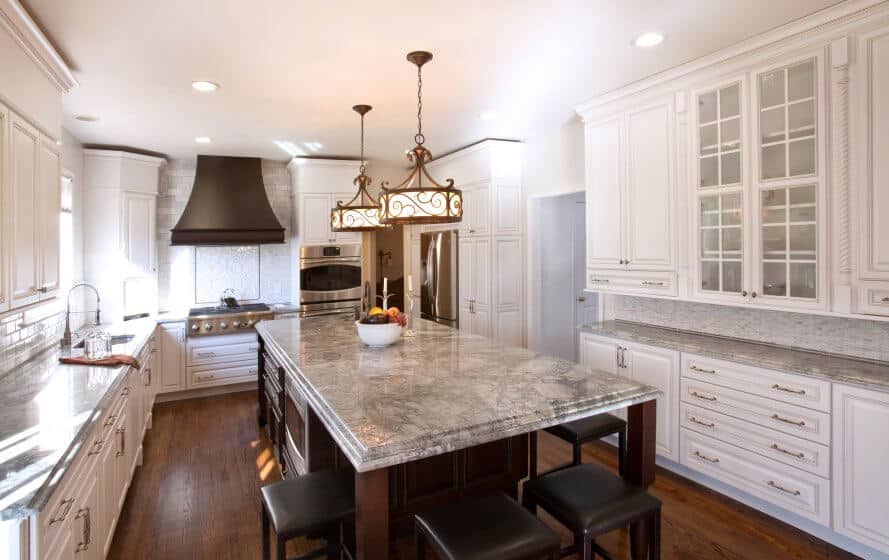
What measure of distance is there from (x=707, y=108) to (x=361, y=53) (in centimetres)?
214

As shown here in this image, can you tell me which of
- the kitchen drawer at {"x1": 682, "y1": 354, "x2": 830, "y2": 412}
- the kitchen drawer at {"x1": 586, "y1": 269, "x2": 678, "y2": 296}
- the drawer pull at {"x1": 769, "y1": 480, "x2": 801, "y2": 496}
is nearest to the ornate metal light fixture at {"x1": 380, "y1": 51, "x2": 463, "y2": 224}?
the kitchen drawer at {"x1": 586, "y1": 269, "x2": 678, "y2": 296}

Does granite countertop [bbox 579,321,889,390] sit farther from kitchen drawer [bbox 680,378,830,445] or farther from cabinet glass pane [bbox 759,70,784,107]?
cabinet glass pane [bbox 759,70,784,107]

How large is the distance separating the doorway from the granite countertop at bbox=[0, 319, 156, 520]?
3.65 m

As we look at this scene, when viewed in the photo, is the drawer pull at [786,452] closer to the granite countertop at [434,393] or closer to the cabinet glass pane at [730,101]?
the granite countertop at [434,393]

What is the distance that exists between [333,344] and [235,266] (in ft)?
11.1

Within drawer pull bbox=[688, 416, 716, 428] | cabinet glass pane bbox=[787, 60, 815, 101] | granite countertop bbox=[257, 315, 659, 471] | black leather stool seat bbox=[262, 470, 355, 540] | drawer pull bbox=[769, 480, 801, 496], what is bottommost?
drawer pull bbox=[769, 480, 801, 496]

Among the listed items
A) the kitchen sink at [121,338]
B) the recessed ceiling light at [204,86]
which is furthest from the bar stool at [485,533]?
the kitchen sink at [121,338]

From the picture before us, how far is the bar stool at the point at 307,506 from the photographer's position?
1.79 meters

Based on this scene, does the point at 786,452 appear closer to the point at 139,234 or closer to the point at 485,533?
the point at 485,533

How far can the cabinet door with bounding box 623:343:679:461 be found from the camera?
10.4 ft

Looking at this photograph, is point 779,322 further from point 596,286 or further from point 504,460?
point 504,460

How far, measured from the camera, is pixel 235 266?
19.5 feet

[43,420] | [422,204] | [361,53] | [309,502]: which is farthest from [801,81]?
[43,420]

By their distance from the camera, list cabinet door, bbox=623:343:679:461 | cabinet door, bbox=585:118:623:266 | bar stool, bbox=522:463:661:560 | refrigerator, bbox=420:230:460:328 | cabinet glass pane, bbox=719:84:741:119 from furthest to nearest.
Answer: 1. refrigerator, bbox=420:230:460:328
2. cabinet door, bbox=585:118:623:266
3. cabinet door, bbox=623:343:679:461
4. cabinet glass pane, bbox=719:84:741:119
5. bar stool, bbox=522:463:661:560
